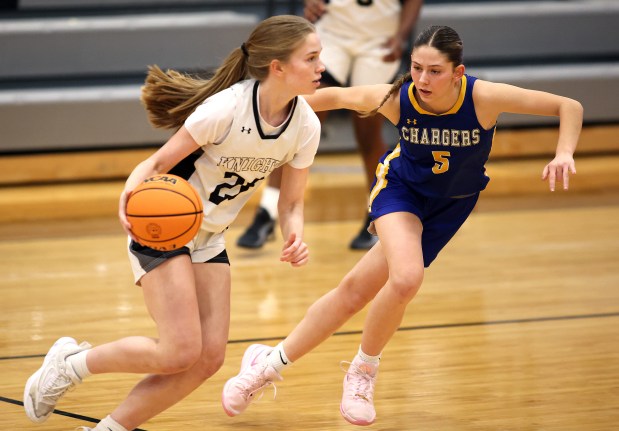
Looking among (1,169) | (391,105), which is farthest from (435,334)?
(1,169)

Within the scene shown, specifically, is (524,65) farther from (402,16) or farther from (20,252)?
(20,252)

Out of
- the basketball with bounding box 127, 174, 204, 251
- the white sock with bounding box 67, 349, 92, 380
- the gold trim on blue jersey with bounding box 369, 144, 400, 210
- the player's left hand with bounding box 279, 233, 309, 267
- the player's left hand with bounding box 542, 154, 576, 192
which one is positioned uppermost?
the player's left hand with bounding box 542, 154, 576, 192

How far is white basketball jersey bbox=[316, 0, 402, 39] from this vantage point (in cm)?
560

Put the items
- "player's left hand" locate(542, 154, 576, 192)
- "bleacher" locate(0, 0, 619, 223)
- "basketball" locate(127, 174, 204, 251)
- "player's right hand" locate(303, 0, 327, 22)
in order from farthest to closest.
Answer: "bleacher" locate(0, 0, 619, 223), "player's right hand" locate(303, 0, 327, 22), "player's left hand" locate(542, 154, 576, 192), "basketball" locate(127, 174, 204, 251)

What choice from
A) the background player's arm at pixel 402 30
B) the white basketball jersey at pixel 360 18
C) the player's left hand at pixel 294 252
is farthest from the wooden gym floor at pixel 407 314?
the white basketball jersey at pixel 360 18

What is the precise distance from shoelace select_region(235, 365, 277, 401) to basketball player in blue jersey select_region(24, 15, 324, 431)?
0.28 m

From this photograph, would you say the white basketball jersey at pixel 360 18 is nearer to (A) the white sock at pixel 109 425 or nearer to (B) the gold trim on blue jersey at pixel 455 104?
(B) the gold trim on blue jersey at pixel 455 104

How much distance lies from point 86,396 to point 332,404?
894 mm

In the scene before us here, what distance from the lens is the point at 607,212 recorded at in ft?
20.3

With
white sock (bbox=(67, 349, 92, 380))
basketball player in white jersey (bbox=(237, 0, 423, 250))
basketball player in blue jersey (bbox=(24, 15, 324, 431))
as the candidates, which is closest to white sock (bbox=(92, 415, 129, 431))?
basketball player in blue jersey (bbox=(24, 15, 324, 431))

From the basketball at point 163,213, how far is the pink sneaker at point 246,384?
64 centimetres

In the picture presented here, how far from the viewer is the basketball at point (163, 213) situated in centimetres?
260

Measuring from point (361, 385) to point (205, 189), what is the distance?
840 mm

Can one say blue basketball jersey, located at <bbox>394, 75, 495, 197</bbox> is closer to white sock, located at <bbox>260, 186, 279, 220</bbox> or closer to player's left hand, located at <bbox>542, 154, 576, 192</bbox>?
player's left hand, located at <bbox>542, 154, 576, 192</bbox>
